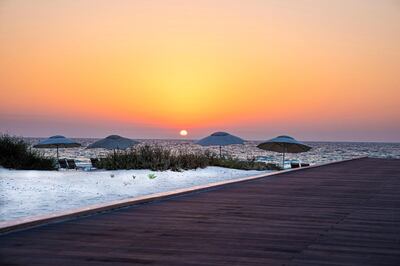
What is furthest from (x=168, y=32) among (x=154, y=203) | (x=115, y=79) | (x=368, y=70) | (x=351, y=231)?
(x=351, y=231)

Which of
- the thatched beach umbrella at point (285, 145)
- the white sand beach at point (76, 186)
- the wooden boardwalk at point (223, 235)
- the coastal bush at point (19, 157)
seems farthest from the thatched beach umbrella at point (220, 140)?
the wooden boardwalk at point (223, 235)

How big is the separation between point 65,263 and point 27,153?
13664 millimetres

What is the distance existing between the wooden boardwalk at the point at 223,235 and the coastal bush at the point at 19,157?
9259 mm

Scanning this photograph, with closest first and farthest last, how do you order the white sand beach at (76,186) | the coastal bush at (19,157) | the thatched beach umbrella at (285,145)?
the white sand beach at (76,186) < the coastal bush at (19,157) < the thatched beach umbrella at (285,145)

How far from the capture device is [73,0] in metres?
14.8

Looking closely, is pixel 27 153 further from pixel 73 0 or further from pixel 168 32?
pixel 168 32

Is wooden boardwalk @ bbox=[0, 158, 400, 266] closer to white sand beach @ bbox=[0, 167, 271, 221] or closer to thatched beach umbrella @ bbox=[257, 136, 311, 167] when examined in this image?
white sand beach @ bbox=[0, 167, 271, 221]

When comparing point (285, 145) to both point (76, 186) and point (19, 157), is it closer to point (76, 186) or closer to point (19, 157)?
point (19, 157)

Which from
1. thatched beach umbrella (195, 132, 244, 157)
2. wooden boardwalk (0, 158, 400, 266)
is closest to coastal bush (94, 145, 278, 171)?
thatched beach umbrella (195, 132, 244, 157)

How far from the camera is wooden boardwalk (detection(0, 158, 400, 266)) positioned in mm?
3793

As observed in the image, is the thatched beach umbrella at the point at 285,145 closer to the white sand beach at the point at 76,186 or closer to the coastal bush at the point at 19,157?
the white sand beach at the point at 76,186

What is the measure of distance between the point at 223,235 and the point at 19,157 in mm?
12556

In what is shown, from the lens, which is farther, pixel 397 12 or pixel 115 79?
pixel 115 79

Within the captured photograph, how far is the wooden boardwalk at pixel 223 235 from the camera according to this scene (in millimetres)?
3793
